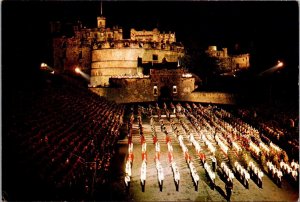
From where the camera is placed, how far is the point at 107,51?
150ft

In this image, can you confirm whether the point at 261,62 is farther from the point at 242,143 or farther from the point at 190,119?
the point at 242,143

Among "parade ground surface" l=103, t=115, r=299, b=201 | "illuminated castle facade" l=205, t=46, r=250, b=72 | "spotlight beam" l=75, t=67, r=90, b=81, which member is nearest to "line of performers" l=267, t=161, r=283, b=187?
"parade ground surface" l=103, t=115, r=299, b=201

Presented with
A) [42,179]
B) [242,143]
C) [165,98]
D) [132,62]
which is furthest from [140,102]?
[42,179]

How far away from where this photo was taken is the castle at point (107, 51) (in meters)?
45.5

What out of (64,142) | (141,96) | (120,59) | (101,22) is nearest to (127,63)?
(120,59)

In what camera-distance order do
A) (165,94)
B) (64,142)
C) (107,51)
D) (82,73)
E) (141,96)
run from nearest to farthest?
(64,142)
(141,96)
(165,94)
(107,51)
(82,73)

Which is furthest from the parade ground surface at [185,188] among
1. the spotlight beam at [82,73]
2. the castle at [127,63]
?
the spotlight beam at [82,73]

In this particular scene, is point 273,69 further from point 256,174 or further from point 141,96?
point 256,174

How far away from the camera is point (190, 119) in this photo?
83.3ft

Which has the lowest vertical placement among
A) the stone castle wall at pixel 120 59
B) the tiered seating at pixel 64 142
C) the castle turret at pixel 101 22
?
the tiered seating at pixel 64 142

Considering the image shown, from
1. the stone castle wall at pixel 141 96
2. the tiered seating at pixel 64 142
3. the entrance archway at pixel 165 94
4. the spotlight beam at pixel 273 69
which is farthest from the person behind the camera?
the spotlight beam at pixel 273 69

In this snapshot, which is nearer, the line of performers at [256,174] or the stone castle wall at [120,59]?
the line of performers at [256,174]

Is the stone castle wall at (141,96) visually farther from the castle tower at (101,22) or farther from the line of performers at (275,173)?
the line of performers at (275,173)

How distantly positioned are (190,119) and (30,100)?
46.2ft
